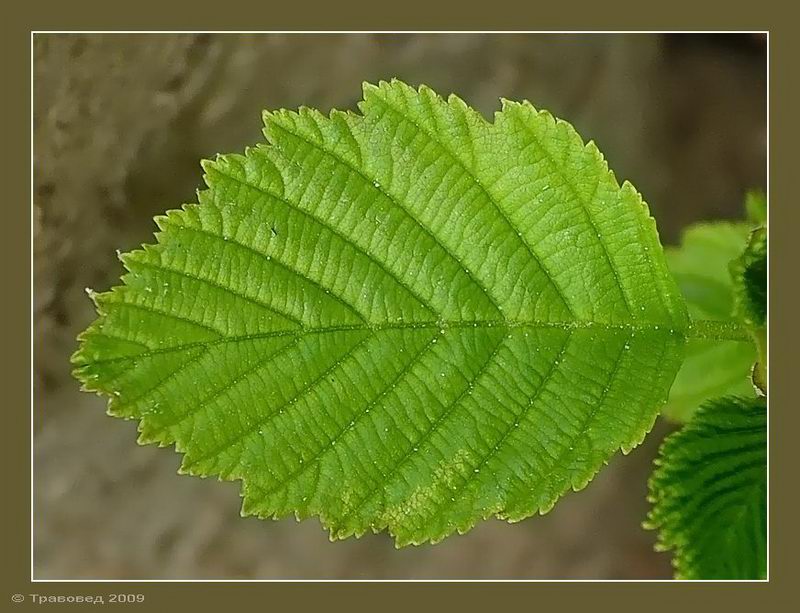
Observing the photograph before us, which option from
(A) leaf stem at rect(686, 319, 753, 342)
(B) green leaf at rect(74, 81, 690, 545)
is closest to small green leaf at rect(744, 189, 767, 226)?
(A) leaf stem at rect(686, 319, 753, 342)

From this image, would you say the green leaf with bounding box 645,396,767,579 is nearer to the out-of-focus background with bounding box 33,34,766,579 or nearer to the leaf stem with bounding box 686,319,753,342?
the leaf stem with bounding box 686,319,753,342

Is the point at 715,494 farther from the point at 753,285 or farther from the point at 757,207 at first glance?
the point at 757,207

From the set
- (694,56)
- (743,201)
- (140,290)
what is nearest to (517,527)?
(743,201)

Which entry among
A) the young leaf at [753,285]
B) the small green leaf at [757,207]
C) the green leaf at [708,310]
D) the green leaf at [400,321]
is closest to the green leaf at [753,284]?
the young leaf at [753,285]

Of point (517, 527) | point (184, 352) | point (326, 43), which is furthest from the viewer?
point (517, 527)

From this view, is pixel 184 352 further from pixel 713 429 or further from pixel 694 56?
pixel 694 56

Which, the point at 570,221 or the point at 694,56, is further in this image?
the point at 694,56
